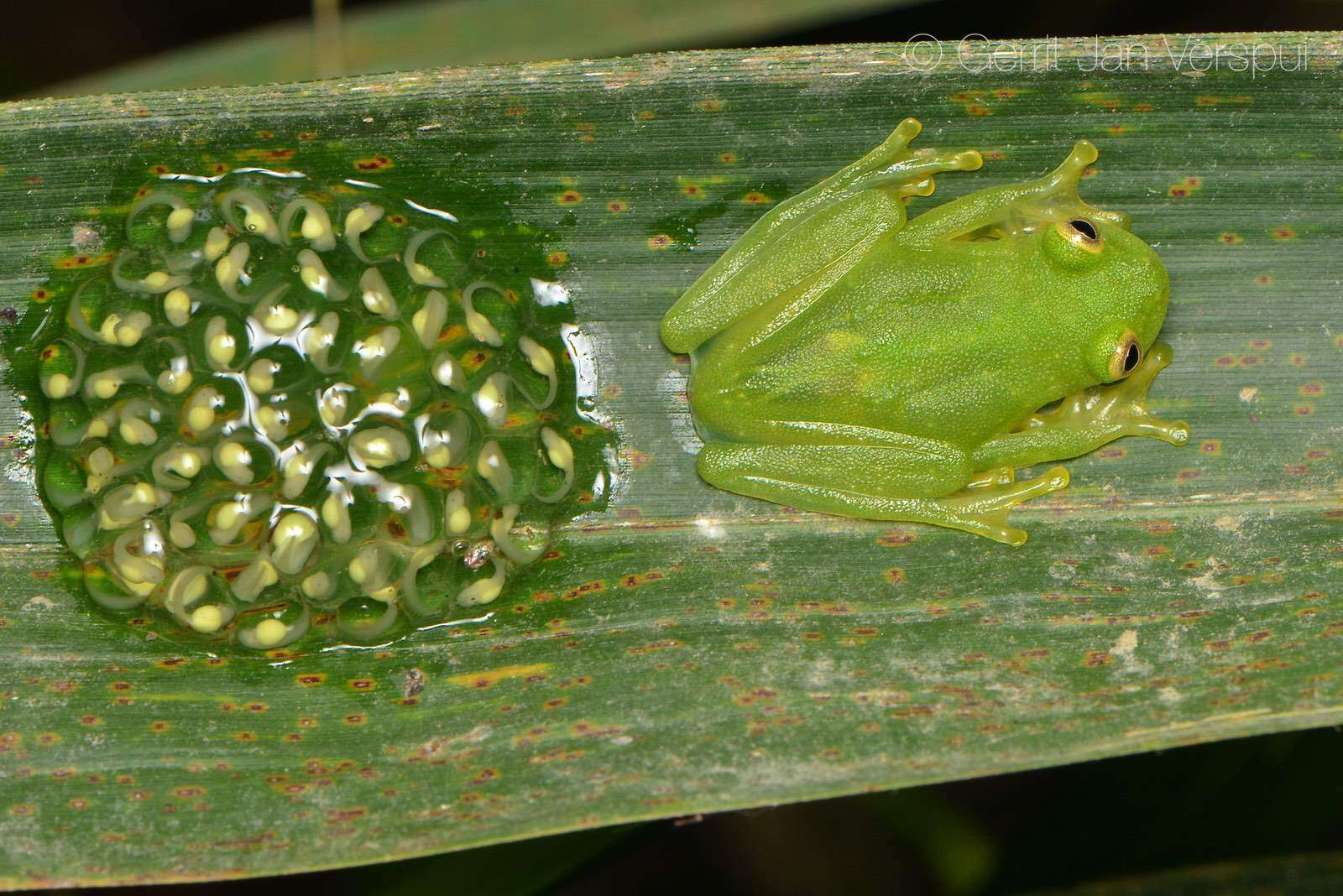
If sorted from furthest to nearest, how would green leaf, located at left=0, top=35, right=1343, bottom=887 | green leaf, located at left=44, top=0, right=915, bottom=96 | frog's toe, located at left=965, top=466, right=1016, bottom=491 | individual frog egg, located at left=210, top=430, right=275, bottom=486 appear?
green leaf, located at left=44, top=0, right=915, bottom=96
frog's toe, located at left=965, top=466, right=1016, bottom=491
individual frog egg, located at left=210, top=430, right=275, bottom=486
green leaf, located at left=0, top=35, right=1343, bottom=887

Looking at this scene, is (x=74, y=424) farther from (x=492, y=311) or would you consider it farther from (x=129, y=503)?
(x=492, y=311)

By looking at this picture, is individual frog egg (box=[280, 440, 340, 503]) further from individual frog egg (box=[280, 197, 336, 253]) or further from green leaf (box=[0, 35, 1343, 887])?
individual frog egg (box=[280, 197, 336, 253])

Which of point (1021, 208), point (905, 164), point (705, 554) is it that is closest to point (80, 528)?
point (705, 554)

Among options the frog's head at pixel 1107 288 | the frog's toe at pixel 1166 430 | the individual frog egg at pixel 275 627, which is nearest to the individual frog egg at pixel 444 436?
the individual frog egg at pixel 275 627

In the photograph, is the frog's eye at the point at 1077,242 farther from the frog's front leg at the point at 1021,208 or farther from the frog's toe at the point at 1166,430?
the frog's toe at the point at 1166,430

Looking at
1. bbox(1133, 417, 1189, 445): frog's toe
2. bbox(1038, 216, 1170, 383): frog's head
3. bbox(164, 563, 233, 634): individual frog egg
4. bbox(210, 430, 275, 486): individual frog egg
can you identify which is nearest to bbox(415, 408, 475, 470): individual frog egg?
bbox(210, 430, 275, 486): individual frog egg

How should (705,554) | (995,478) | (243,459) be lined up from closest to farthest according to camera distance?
(243,459)
(705,554)
(995,478)
